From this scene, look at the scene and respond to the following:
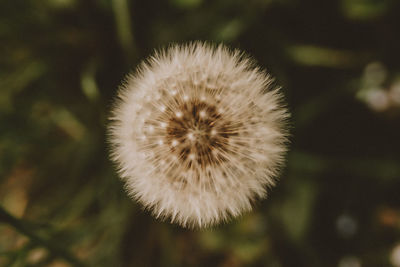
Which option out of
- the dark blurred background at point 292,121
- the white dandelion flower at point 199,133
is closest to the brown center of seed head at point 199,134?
the white dandelion flower at point 199,133

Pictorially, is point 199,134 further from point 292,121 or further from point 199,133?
point 292,121

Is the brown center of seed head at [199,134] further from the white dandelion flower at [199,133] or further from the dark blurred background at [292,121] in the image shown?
the dark blurred background at [292,121]

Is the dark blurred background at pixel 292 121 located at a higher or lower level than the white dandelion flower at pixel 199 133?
higher

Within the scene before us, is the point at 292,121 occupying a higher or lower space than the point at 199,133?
higher

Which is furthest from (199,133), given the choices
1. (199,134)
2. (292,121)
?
(292,121)

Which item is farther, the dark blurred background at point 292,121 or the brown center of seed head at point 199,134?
the dark blurred background at point 292,121
